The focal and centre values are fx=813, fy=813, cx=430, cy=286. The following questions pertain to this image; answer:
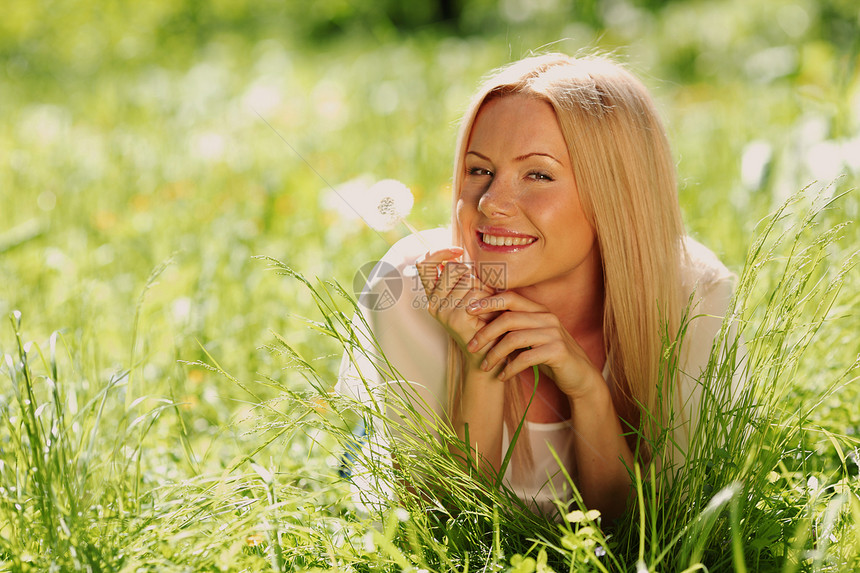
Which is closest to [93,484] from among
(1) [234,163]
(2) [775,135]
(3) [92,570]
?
(3) [92,570]

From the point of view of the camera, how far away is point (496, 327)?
4.67 ft

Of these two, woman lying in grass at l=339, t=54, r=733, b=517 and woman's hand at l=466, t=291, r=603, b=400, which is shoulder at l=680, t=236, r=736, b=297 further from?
woman's hand at l=466, t=291, r=603, b=400

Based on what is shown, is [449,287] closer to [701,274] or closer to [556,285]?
[556,285]

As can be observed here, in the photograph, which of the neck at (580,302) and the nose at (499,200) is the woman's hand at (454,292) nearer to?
the nose at (499,200)

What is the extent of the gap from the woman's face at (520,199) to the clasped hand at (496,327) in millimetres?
55

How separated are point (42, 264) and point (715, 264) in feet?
6.44

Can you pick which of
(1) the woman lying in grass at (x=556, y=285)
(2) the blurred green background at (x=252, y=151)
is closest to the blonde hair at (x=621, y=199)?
(1) the woman lying in grass at (x=556, y=285)

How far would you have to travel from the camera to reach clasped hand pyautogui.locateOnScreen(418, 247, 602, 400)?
1421 millimetres

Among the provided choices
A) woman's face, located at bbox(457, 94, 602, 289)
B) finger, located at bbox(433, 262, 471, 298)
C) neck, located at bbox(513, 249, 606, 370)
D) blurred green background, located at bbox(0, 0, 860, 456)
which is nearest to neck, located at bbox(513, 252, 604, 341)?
neck, located at bbox(513, 249, 606, 370)

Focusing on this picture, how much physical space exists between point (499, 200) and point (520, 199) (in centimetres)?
4

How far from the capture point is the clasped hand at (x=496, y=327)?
4.66 feet

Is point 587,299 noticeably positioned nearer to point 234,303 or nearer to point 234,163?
point 234,303

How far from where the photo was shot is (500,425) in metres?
1.54

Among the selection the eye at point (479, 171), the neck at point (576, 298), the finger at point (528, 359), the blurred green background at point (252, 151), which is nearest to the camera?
the finger at point (528, 359)
